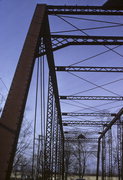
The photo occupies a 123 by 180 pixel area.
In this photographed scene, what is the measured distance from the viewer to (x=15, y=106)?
6.10m

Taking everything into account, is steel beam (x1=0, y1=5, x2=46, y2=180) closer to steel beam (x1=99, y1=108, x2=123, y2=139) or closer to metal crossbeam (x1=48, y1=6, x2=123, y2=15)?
metal crossbeam (x1=48, y1=6, x2=123, y2=15)

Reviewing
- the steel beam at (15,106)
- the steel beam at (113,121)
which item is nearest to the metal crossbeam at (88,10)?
the steel beam at (15,106)

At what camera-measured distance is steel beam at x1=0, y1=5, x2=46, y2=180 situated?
17.2 feet

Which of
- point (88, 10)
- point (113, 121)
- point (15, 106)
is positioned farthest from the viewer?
point (113, 121)

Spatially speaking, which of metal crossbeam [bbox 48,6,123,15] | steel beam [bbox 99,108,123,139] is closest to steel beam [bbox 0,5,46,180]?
metal crossbeam [bbox 48,6,123,15]

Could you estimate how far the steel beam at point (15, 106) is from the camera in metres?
5.25

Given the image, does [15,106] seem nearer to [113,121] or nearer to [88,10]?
[88,10]

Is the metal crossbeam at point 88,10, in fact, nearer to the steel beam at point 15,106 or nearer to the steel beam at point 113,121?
the steel beam at point 15,106

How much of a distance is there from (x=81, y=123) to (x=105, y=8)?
22.7 m


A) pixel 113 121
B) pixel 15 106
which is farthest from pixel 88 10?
pixel 113 121

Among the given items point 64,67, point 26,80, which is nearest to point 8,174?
point 26,80

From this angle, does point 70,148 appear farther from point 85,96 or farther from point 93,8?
point 93,8

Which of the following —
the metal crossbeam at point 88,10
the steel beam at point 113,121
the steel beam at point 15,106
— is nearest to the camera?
the steel beam at point 15,106

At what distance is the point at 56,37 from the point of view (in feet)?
39.2
